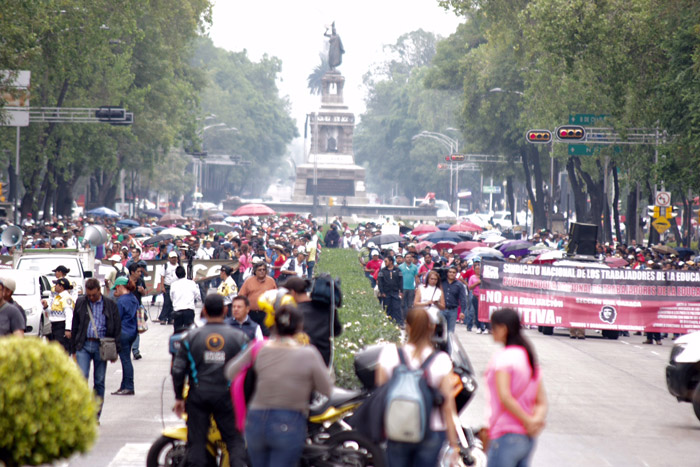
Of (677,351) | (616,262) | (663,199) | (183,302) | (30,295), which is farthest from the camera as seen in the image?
(663,199)

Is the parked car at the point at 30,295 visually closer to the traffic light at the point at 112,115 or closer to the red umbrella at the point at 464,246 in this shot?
the red umbrella at the point at 464,246

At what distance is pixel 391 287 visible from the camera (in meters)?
23.5

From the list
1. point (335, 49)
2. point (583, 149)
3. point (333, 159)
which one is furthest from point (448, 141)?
point (583, 149)

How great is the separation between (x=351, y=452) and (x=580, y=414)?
5.92 m

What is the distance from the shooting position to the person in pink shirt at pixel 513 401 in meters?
6.78

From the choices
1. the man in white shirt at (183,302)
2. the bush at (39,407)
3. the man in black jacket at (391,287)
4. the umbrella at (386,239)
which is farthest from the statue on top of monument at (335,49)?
the bush at (39,407)

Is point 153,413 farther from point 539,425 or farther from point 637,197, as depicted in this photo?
point 637,197

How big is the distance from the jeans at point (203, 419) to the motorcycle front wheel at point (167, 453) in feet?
1.32

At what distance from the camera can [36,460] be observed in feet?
21.6

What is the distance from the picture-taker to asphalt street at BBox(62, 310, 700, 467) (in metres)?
11.1

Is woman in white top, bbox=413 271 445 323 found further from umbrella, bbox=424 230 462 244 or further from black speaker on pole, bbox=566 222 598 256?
umbrella, bbox=424 230 462 244

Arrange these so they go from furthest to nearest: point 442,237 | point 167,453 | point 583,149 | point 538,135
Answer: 1. point 538,135
2. point 583,149
3. point 442,237
4. point 167,453

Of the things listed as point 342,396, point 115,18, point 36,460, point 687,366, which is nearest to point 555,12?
point 115,18

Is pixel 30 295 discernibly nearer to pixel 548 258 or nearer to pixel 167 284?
pixel 167 284
